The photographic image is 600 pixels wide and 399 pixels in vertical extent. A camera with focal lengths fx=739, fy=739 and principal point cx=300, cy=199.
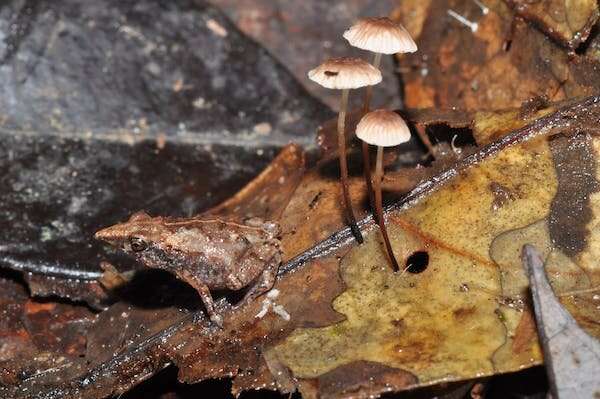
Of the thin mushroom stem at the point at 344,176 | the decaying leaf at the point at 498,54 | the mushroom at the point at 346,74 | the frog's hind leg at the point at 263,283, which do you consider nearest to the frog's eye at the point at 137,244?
the frog's hind leg at the point at 263,283

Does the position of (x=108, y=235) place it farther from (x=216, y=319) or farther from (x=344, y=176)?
(x=344, y=176)

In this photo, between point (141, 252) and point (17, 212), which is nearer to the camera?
point (141, 252)

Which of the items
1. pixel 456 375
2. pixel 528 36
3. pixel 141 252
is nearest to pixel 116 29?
pixel 141 252

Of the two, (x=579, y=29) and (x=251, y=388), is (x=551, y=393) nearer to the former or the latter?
(x=251, y=388)

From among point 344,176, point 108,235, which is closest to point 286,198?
point 344,176

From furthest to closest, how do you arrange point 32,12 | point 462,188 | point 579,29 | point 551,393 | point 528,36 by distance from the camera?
1. point 32,12
2. point 528,36
3. point 579,29
4. point 462,188
5. point 551,393

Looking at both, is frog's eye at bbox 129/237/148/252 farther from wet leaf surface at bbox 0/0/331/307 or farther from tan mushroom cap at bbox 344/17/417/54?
tan mushroom cap at bbox 344/17/417/54
